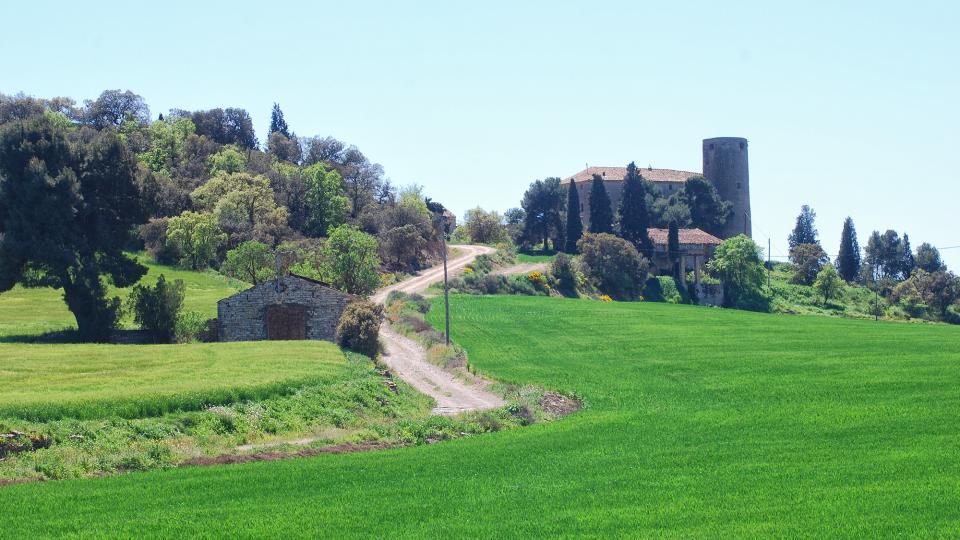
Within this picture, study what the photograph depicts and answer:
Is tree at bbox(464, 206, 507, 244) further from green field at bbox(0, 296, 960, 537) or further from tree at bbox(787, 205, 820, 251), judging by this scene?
green field at bbox(0, 296, 960, 537)

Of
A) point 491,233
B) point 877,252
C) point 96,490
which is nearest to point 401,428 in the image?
point 96,490

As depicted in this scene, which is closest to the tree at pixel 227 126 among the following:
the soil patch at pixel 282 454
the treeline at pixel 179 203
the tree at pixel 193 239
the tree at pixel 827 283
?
the treeline at pixel 179 203

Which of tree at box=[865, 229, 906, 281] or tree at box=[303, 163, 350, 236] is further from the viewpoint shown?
tree at box=[865, 229, 906, 281]

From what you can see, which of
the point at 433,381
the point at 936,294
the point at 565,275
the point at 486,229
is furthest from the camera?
the point at 486,229

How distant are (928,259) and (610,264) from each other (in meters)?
62.9

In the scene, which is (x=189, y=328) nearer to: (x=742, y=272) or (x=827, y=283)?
(x=742, y=272)

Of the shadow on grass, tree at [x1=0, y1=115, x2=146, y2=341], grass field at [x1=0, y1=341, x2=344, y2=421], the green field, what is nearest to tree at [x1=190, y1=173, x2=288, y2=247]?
tree at [x1=0, y1=115, x2=146, y2=341]

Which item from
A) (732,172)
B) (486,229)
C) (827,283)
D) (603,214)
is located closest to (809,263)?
(827,283)

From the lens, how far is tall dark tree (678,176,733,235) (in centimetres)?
13788

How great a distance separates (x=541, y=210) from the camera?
129 meters

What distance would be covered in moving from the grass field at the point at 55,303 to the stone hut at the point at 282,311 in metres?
5.26

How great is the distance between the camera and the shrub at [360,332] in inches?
2121

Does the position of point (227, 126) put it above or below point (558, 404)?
above

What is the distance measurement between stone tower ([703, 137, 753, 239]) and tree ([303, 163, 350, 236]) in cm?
6180
